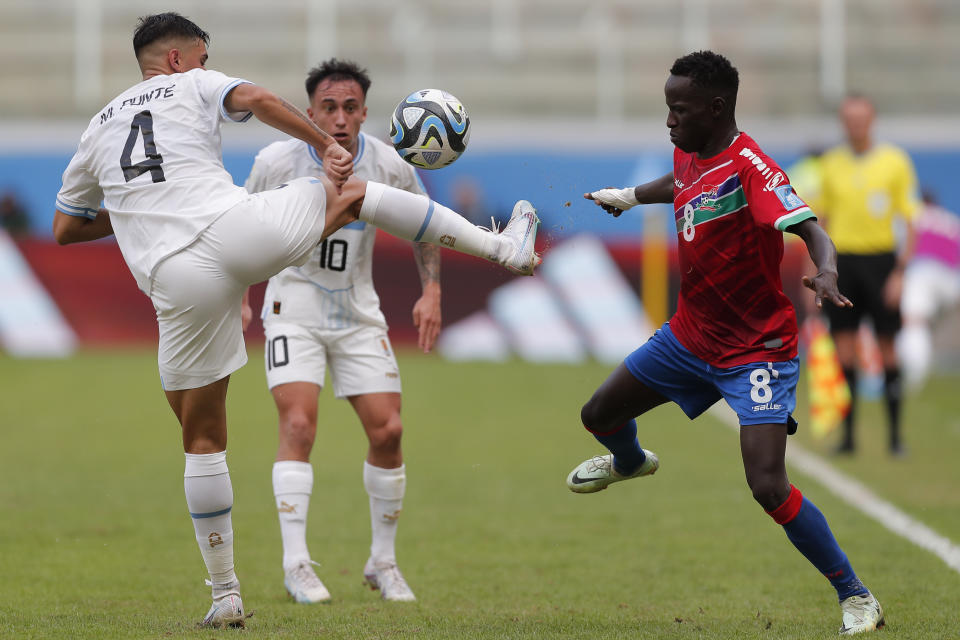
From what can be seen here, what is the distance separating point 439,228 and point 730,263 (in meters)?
1.22

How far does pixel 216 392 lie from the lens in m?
4.93

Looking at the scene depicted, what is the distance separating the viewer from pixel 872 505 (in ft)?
27.2

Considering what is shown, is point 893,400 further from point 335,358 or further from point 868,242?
point 335,358

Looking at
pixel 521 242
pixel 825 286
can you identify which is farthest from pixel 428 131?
pixel 825 286

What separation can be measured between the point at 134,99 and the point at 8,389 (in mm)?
10817

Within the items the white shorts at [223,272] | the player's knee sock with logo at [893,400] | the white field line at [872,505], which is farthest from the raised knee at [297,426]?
the player's knee sock with logo at [893,400]

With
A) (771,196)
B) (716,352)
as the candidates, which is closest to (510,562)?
(716,352)

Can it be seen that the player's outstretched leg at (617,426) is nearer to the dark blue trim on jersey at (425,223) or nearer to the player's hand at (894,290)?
the dark blue trim on jersey at (425,223)

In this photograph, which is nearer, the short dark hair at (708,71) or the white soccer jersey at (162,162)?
the white soccer jersey at (162,162)

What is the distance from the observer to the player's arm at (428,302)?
5.92 meters

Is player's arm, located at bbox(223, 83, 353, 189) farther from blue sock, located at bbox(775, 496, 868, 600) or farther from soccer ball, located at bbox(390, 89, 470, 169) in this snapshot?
blue sock, located at bbox(775, 496, 868, 600)

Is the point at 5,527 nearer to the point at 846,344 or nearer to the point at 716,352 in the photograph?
the point at 716,352

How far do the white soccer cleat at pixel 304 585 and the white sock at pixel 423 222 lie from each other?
176cm

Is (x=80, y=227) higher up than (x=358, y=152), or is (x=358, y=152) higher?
(x=358, y=152)
